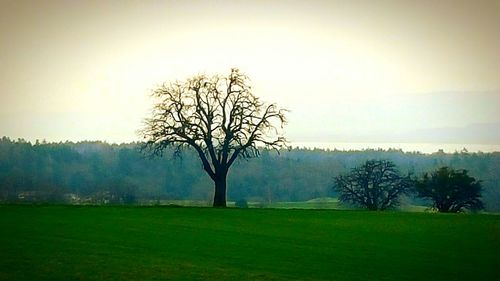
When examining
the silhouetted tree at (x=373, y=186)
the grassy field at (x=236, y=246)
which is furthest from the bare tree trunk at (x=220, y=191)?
the silhouetted tree at (x=373, y=186)

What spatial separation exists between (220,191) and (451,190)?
68.1 feet

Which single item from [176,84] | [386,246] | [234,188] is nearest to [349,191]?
[234,188]

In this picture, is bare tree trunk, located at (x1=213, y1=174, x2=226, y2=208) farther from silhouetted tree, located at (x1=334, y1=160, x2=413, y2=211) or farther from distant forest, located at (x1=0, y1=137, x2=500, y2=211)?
silhouetted tree, located at (x1=334, y1=160, x2=413, y2=211)

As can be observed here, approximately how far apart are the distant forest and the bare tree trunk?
13.7 ft

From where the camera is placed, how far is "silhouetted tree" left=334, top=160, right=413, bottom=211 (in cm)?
6209

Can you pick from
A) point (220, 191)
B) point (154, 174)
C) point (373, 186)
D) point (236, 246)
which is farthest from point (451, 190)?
point (236, 246)

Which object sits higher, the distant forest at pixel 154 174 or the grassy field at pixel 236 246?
the distant forest at pixel 154 174

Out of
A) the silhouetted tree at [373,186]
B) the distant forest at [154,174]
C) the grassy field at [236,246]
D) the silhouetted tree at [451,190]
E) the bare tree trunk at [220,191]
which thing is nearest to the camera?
the grassy field at [236,246]

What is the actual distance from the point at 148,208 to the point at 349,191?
24284 millimetres

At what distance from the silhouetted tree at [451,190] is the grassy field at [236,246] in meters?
15.0

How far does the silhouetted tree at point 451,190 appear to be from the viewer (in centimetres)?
5794

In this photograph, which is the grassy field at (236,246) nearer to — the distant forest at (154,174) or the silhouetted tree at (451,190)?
the silhouetted tree at (451,190)

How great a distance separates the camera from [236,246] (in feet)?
91.0

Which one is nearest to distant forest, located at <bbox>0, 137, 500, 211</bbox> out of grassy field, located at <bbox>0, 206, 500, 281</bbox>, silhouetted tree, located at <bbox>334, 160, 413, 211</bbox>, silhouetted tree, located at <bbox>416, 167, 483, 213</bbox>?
silhouetted tree, located at <bbox>416, 167, 483, 213</bbox>
